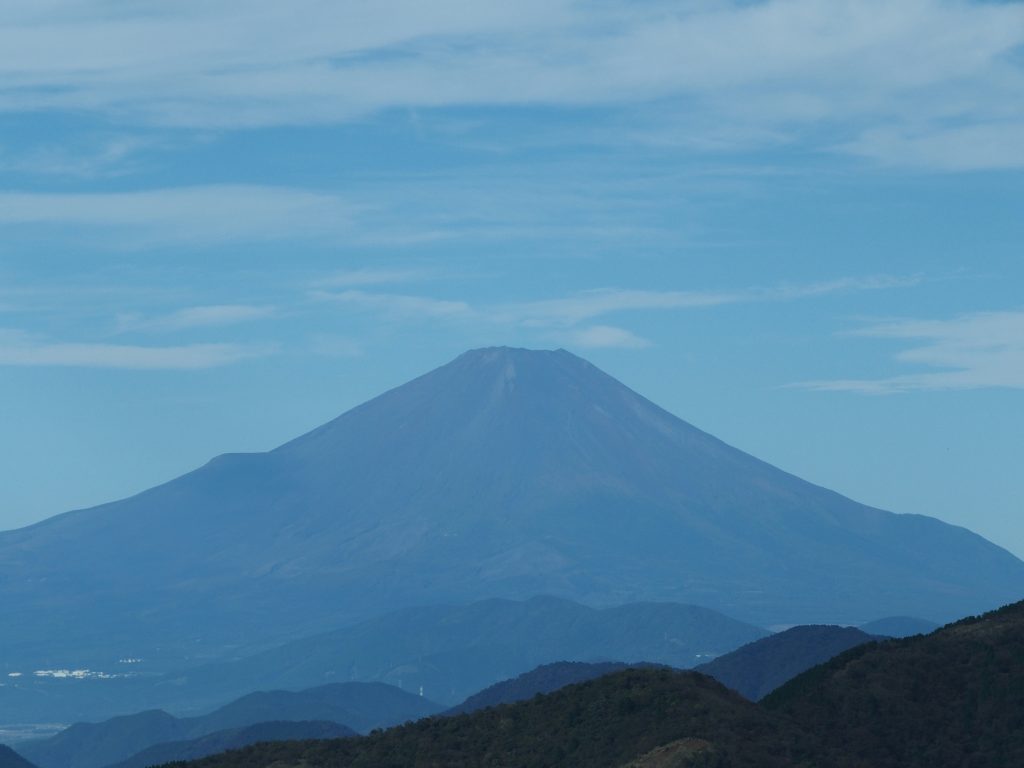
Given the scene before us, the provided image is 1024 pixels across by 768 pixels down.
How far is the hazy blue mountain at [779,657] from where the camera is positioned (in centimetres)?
12556

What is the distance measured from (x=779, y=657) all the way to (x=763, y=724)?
7857 centimetres

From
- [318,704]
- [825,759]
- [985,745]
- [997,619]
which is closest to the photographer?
[825,759]

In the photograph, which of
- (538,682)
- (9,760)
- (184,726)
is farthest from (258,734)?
(184,726)

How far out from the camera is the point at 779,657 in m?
130

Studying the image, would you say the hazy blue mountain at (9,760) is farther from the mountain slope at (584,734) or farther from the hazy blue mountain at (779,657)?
the mountain slope at (584,734)

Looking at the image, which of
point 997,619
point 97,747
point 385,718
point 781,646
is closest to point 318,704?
point 385,718

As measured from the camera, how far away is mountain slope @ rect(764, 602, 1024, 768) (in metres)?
54.1

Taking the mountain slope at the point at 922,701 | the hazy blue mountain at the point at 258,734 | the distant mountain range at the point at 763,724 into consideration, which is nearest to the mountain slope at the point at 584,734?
the distant mountain range at the point at 763,724

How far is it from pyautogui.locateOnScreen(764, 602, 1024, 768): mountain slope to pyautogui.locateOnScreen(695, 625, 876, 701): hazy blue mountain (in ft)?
210

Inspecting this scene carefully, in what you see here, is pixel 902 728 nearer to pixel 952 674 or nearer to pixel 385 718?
pixel 952 674

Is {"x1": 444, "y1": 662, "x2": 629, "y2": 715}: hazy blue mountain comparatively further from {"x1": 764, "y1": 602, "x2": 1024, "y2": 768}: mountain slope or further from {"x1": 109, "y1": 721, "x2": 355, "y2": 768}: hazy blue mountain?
{"x1": 764, "y1": 602, "x2": 1024, "y2": 768}: mountain slope

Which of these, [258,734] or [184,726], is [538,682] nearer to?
[258,734]

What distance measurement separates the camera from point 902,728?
2185 inches

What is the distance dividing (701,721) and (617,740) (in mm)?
2775
